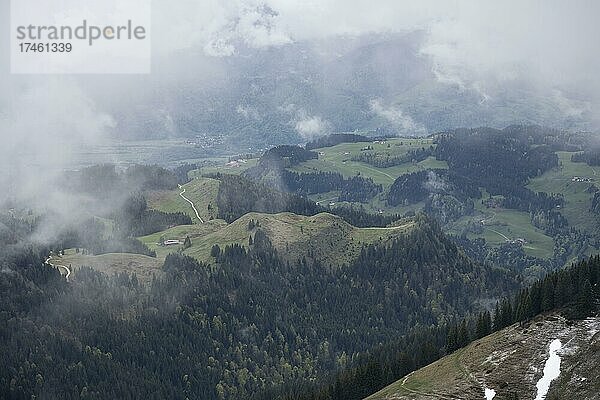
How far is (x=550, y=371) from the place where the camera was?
454ft

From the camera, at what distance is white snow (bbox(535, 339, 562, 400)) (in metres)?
133

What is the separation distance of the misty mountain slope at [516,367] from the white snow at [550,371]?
0.81m

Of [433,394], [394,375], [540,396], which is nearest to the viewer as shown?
[540,396]

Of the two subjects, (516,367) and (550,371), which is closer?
(550,371)

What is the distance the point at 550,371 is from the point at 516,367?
22.2 feet

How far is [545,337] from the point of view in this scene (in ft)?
489

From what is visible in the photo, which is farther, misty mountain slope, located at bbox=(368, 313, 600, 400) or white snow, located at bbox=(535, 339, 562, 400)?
misty mountain slope, located at bbox=(368, 313, 600, 400)

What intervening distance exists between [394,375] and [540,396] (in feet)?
147

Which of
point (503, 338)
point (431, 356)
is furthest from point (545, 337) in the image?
point (431, 356)

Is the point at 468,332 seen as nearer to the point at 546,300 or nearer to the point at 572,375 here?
the point at 546,300

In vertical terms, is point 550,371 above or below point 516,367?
above

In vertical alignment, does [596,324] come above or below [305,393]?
above

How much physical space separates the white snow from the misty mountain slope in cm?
81

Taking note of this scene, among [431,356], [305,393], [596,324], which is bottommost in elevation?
[305,393]
